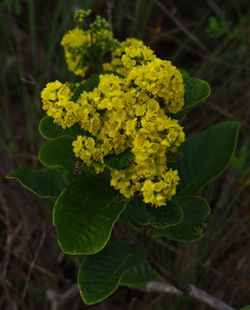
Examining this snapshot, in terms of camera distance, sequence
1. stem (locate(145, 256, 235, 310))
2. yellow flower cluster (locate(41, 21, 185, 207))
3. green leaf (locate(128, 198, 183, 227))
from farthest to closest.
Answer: stem (locate(145, 256, 235, 310)) → green leaf (locate(128, 198, 183, 227)) → yellow flower cluster (locate(41, 21, 185, 207))

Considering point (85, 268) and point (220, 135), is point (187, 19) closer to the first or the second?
point (220, 135)

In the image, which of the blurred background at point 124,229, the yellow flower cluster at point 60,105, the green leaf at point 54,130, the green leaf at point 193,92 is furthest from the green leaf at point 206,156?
the blurred background at point 124,229

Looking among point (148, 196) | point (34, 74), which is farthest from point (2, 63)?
point (148, 196)

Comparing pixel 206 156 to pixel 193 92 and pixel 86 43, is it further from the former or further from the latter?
pixel 86 43

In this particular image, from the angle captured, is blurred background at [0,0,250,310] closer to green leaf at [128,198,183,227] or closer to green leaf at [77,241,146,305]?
green leaf at [77,241,146,305]

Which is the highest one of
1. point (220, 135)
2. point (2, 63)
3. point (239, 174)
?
point (220, 135)

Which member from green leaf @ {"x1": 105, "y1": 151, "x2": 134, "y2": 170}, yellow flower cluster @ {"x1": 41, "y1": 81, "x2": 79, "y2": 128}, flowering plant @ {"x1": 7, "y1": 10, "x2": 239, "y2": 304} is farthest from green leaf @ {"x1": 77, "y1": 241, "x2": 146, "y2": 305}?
yellow flower cluster @ {"x1": 41, "y1": 81, "x2": 79, "y2": 128}
